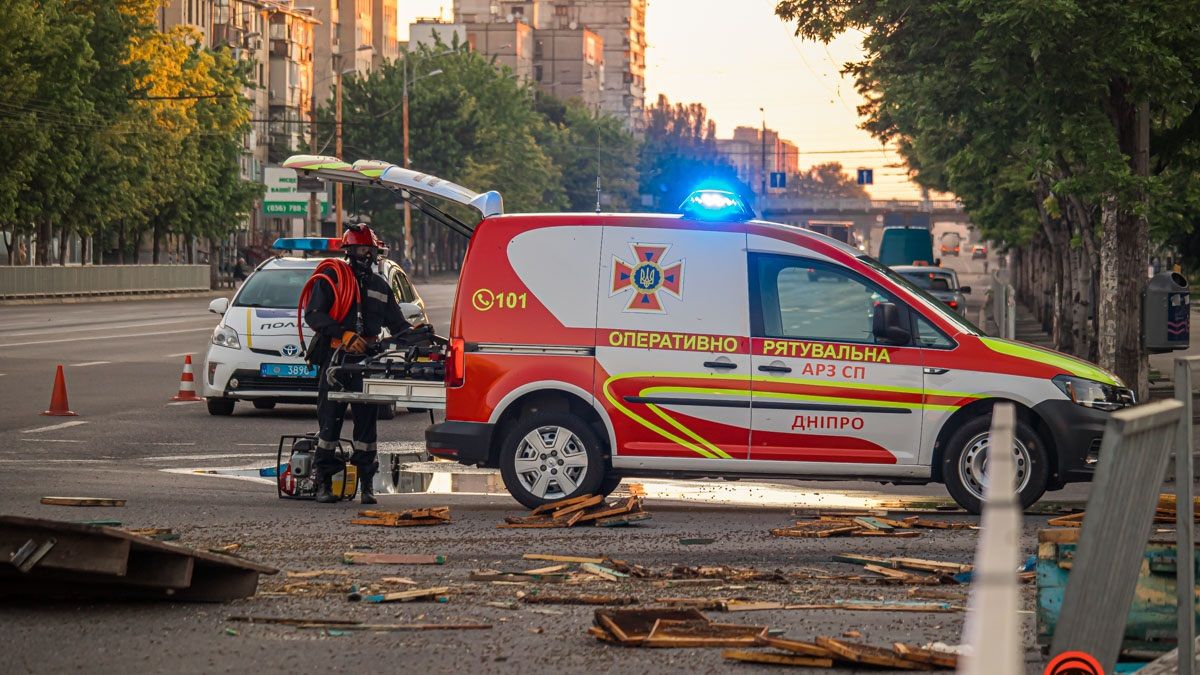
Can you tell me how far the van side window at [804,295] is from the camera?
12.4 meters

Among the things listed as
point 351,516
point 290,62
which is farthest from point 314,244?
point 290,62

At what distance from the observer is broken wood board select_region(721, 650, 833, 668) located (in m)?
6.96

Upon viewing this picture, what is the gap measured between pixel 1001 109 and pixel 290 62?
117572 mm

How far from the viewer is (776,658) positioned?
7.02 m

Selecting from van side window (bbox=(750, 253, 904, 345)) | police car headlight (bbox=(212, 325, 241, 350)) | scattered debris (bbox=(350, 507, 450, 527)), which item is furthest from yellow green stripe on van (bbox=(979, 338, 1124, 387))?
police car headlight (bbox=(212, 325, 241, 350))

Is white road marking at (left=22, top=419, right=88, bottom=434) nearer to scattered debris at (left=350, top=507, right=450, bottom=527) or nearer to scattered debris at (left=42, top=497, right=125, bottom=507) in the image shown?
scattered debris at (left=42, top=497, right=125, bottom=507)

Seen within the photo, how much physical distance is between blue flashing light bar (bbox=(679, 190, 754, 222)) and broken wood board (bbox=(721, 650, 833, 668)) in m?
5.80

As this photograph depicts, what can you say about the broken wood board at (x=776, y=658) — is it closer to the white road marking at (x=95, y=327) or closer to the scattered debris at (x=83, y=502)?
the scattered debris at (x=83, y=502)

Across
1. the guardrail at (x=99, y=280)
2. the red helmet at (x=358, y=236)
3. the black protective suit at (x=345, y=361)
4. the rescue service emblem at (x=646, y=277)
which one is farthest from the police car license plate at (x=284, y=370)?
the guardrail at (x=99, y=280)

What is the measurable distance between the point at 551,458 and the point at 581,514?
800 millimetres

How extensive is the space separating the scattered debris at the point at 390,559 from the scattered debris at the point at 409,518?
1.56m

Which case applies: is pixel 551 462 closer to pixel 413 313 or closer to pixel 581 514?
pixel 581 514

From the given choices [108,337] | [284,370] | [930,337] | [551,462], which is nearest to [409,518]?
[551,462]

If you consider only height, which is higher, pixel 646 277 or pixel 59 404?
pixel 646 277
